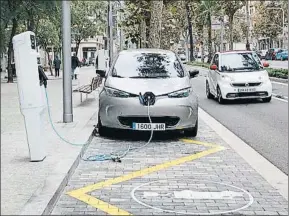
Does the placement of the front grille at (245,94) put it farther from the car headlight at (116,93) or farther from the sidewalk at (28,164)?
the car headlight at (116,93)

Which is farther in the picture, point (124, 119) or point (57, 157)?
point (124, 119)

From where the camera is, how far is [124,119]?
32.4 ft

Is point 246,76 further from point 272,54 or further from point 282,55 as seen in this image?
point 272,54

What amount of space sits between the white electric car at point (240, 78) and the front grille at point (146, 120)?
770cm

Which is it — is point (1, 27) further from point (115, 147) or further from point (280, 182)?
point (115, 147)

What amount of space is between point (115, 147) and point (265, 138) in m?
3.02

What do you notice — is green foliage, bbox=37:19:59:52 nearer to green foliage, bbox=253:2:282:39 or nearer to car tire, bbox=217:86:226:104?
car tire, bbox=217:86:226:104

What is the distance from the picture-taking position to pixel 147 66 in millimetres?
10883

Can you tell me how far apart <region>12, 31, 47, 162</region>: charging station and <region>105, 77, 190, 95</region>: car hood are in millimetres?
2755

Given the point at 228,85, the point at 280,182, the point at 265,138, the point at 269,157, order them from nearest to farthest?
the point at 280,182 → the point at 269,157 → the point at 265,138 → the point at 228,85

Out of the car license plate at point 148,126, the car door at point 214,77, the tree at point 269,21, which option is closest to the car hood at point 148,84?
the car license plate at point 148,126

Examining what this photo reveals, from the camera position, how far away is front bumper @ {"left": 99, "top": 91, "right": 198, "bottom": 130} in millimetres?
9664

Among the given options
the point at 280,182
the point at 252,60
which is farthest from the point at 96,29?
the point at 280,182

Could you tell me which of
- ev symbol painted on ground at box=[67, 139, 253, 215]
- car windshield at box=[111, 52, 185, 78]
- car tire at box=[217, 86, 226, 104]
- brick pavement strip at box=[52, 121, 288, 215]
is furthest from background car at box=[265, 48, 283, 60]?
A: ev symbol painted on ground at box=[67, 139, 253, 215]
